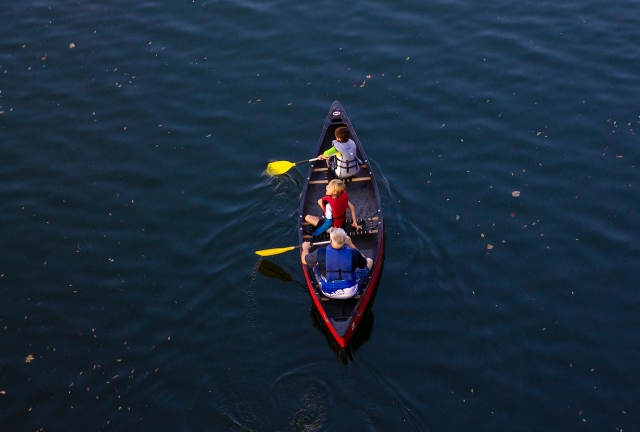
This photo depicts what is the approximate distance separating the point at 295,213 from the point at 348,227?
1.86 m

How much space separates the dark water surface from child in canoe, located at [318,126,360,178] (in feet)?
4.04

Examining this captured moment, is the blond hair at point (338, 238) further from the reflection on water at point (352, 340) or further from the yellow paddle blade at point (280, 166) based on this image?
the yellow paddle blade at point (280, 166)

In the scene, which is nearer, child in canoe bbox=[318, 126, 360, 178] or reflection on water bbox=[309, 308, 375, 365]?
reflection on water bbox=[309, 308, 375, 365]

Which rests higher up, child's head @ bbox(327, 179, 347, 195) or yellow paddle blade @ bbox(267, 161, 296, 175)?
child's head @ bbox(327, 179, 347, 195)

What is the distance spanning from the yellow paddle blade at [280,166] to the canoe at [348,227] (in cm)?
77

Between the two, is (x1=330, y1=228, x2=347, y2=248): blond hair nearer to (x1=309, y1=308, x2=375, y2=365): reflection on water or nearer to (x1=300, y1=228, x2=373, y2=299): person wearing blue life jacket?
(x1=300, y1=228, x2=373, y2=299): person wearing blue life jacket

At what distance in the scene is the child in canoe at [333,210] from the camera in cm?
1802

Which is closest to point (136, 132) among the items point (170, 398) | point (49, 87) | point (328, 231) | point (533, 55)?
point (49, 87)

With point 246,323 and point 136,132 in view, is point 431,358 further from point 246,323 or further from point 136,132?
point 136,132

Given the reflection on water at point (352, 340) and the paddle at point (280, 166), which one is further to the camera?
the paddle at point (280, 166)

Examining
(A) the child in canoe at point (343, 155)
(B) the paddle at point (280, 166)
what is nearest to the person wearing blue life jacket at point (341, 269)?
(A) the child in canoe at point (343, 155)

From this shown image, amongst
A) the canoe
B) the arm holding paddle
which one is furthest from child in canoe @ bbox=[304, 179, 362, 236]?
the arm holding paddle

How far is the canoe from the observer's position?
1681 centimetres

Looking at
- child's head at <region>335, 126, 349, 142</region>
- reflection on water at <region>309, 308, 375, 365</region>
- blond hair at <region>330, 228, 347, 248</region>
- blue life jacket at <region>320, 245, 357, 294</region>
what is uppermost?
child's head at <region>335, 126, 349, 142</region>
